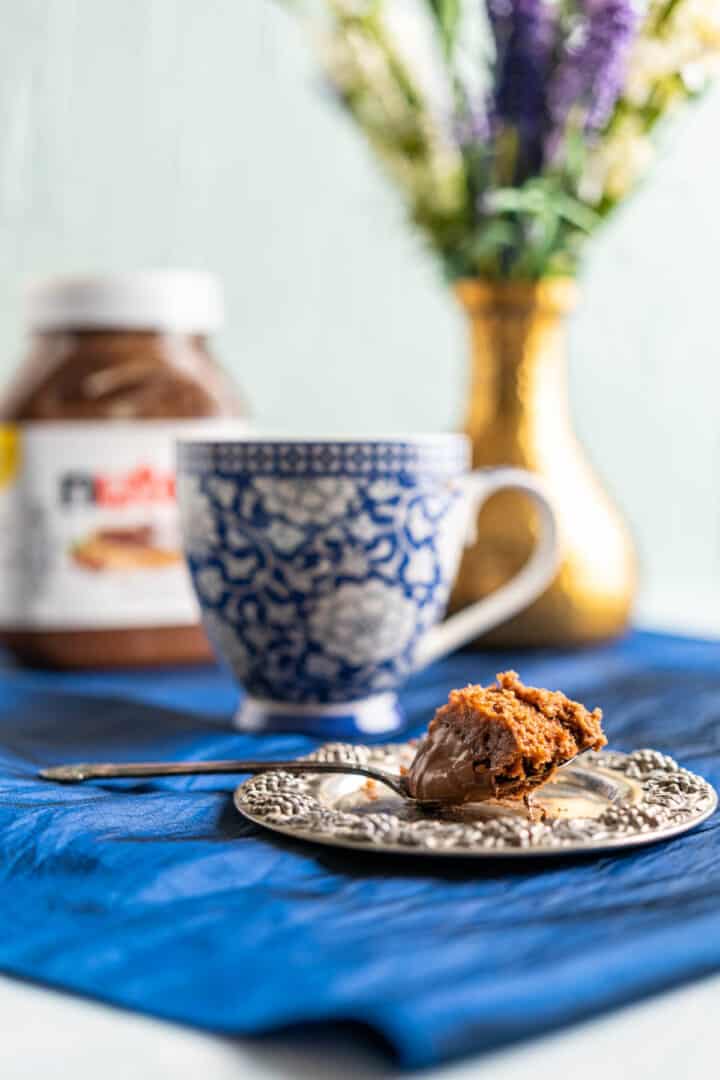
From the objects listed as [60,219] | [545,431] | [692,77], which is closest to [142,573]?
[545,431]

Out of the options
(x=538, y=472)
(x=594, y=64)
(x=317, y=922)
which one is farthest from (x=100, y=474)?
(x=317, y=922)

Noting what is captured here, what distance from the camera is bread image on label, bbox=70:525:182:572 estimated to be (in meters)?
0.93

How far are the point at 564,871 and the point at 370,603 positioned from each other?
0.26 meters

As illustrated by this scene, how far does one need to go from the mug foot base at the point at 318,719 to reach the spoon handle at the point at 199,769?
139 mm

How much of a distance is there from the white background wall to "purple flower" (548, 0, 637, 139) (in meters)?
0.52

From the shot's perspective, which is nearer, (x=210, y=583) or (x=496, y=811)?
(x=496, y=811)

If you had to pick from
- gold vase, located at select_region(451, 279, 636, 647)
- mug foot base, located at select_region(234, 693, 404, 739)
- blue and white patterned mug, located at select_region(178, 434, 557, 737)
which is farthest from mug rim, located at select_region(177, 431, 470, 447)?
gold vase, located at select_region(451, 279, 636, 647)

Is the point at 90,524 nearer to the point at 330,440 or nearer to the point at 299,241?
the point at 330,440

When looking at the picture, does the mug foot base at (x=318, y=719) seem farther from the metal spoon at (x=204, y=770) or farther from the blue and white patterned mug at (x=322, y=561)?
the metal spoon at (x=204, y=770)

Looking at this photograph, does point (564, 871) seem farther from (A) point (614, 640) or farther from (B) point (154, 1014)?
(A) point (614, 640)

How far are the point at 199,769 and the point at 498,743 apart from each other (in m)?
0.14

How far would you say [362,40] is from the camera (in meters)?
0.99

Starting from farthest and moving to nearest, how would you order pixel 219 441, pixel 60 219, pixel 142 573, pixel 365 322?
pixel 365 322 → pixel 60 219 → pixel 142 573 → pixel 219 441

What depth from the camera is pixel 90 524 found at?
3.05 ft
